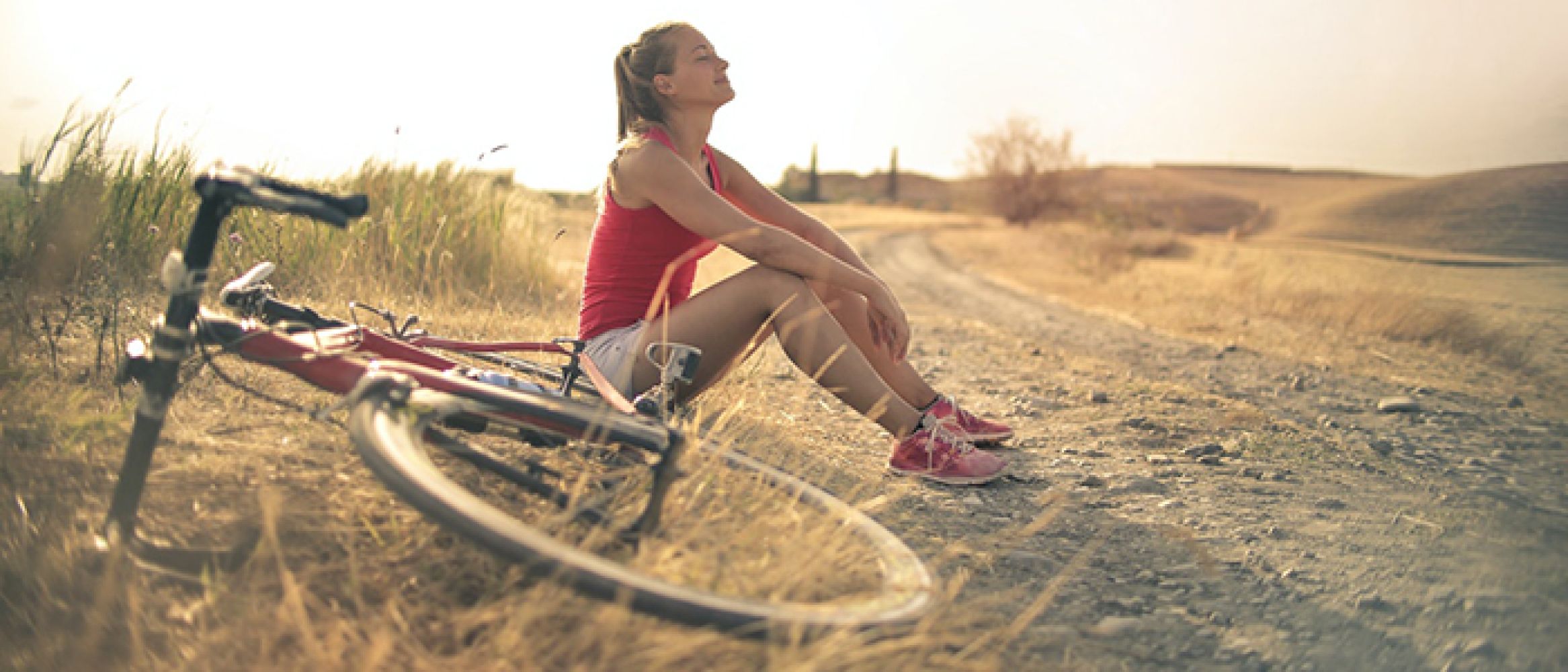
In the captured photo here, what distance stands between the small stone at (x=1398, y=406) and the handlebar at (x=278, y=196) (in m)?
5.25

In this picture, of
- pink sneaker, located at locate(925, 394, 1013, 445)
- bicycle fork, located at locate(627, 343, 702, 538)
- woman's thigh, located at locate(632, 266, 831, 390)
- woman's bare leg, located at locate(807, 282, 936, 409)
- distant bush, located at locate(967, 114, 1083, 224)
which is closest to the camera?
bicycle fork, located at locate(627, 343, 702, 538)

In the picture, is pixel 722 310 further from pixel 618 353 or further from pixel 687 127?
pixel 687 127

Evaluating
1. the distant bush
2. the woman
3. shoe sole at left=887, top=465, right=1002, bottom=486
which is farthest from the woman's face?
the distant bush

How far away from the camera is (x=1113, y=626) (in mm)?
2424

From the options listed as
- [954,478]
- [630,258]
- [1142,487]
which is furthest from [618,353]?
[1142,487]

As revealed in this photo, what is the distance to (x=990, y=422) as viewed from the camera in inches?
161

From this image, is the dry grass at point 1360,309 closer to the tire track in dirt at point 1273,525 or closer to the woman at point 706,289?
the tire track in dirt at point 1273,525

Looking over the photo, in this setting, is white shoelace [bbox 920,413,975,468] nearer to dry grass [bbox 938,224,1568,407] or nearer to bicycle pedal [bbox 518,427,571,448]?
bicycle pedal [bbox 518,427,571,448]

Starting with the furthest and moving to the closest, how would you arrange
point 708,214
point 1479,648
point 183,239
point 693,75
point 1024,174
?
point 1024,174 < point 183,239 < point 693,75 < point 708,214 < point 1479,648

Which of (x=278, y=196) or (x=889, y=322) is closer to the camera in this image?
(x=278, y=196)

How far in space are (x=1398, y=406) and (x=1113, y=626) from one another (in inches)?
151

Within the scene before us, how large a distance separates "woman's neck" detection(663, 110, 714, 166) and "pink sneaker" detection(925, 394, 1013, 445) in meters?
1.29

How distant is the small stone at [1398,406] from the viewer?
17.5 feet

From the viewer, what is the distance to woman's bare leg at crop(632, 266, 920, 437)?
3.18 meters
